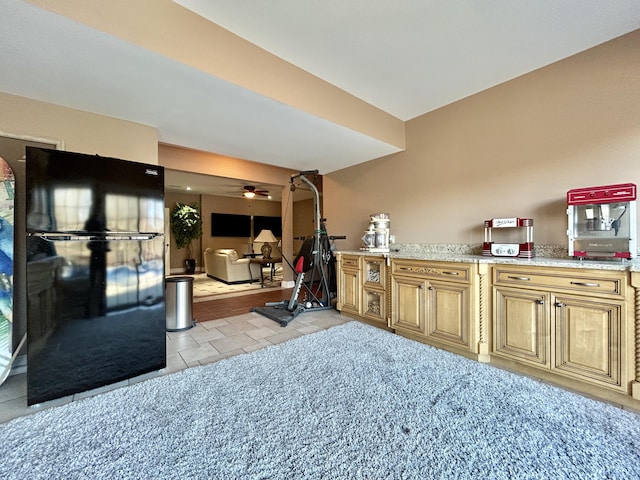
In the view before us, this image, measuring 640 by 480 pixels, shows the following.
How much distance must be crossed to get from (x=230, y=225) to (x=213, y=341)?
24.1 feet

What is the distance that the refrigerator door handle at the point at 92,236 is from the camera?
1803 mm

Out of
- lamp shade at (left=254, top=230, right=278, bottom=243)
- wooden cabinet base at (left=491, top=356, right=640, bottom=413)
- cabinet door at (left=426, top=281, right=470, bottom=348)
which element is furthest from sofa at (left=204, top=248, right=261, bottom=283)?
wooden cabinet base at (left=491, top=356, right=640, bottom=413)

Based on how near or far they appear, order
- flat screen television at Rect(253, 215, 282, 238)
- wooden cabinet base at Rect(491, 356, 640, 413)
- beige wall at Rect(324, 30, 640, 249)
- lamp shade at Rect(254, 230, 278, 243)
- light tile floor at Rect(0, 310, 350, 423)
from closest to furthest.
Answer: wooden cabinet base at Rect(491, 356, 640, 413) → light tile floor at Rect(0, 310, 350, 423) → beige wall at Rect(324, 30, 640, 249) → lamp shade at Rect(254, 230, 278, 243) → flat screen television at Rect(253, 215, 282, 238)

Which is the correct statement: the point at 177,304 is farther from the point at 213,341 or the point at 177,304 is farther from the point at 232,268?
the point at 232,268

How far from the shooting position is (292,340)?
282 centimetres

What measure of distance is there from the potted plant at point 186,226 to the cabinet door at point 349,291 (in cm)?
→ 643

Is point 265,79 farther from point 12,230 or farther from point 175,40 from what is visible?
point 12,230

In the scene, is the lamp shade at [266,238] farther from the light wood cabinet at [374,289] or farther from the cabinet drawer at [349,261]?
the light wood cabinet at [374,289]

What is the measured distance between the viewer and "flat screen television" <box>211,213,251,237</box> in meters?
9.43

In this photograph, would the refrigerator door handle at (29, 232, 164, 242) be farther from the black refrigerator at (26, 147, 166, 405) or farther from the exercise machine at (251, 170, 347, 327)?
the exercise machine at (251, 170, 347, 327)

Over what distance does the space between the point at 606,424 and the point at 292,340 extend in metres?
2.36

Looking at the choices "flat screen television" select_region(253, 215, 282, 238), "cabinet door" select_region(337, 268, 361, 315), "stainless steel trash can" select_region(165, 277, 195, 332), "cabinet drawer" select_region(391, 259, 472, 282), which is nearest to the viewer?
"cabinet drawer" select_region(391, 259, 472, 282)

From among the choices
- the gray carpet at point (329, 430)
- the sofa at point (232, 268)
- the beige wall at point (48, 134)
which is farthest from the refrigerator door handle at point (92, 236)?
the sofa at point (232, 268)

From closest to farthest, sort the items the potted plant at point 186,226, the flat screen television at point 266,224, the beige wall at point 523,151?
the beige wall at point 523,151, the potted plant at point 186,226, the flat screen television at point 266,224
